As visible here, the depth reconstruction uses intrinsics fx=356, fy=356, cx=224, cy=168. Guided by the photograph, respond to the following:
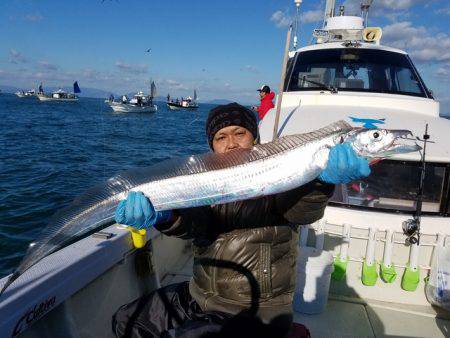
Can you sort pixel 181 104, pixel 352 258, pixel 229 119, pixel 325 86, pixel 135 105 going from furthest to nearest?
pixel 181 104 → pixel 135 105 → pixel 325 86 → pixel 352 258 → pixel 229 119

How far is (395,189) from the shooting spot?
4.39 metres

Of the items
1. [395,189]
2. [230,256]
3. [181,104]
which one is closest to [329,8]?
[395,189]

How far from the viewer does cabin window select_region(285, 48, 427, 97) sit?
6.44 meters

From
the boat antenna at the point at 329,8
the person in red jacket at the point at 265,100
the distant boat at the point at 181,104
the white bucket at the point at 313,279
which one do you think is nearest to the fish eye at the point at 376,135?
the white bucket at the point at 313,279

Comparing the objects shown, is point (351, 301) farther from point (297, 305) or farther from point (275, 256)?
point (275, 256)

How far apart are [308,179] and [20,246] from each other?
738cm

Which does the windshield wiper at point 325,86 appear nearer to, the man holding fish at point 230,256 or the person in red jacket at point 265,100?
the person in red jacket at point 265,100

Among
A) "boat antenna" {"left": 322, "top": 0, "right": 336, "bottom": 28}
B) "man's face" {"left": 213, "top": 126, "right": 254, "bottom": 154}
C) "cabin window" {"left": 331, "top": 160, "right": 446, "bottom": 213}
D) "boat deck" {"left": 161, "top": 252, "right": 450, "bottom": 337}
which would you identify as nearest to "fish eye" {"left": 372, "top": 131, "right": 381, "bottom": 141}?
"man's face" {"left": 213, "top": 126, "right": 254, "bottom": 154}

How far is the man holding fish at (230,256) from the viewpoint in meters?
2.72

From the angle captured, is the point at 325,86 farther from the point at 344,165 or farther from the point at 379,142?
the point at 344,165

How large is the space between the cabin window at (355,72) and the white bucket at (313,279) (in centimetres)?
326

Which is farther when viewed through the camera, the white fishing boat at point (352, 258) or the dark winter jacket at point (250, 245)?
the white fishing boat at point (352, 258)

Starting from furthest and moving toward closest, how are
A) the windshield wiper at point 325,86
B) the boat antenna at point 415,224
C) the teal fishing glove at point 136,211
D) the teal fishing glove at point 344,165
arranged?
the windshield wiper at point 325,86
the boat antenna at point 415,224
the teal fishing glove at point 136,211
the teal fishing glove at point 344,165

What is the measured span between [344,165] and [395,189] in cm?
236
